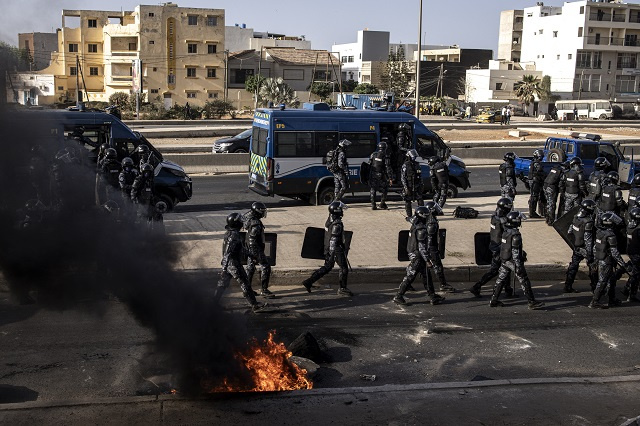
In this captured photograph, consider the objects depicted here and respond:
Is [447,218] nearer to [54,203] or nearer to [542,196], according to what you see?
[542,196]

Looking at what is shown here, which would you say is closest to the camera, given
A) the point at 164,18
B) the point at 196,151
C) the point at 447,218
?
the point at 447,218

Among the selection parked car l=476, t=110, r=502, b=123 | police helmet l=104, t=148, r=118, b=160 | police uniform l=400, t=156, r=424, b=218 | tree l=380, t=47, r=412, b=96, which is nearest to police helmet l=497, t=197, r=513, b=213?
police uniform l=400, t=156, r=424, b=218

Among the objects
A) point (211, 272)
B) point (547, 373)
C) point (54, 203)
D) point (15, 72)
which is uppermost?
point (15, 72)

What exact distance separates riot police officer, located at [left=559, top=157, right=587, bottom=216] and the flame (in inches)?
393

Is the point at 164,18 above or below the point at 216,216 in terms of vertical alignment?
above

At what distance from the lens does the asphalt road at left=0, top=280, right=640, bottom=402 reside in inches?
335

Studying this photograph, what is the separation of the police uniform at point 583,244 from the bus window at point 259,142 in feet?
27.6

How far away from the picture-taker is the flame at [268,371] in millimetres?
7885

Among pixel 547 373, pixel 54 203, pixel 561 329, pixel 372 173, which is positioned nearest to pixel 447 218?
pixel 372 173

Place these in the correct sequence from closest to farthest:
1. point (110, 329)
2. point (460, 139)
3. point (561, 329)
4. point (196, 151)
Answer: point (110, 329)
point (561, 329)
point (196, 151)
point (460, 139)

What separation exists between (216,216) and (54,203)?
30.9 feet

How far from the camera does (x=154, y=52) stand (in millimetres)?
66000

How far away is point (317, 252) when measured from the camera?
12.4 meters

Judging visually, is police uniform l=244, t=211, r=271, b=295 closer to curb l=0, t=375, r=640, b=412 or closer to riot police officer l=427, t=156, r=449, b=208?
curb l=0, t=375, r=640, b=412
